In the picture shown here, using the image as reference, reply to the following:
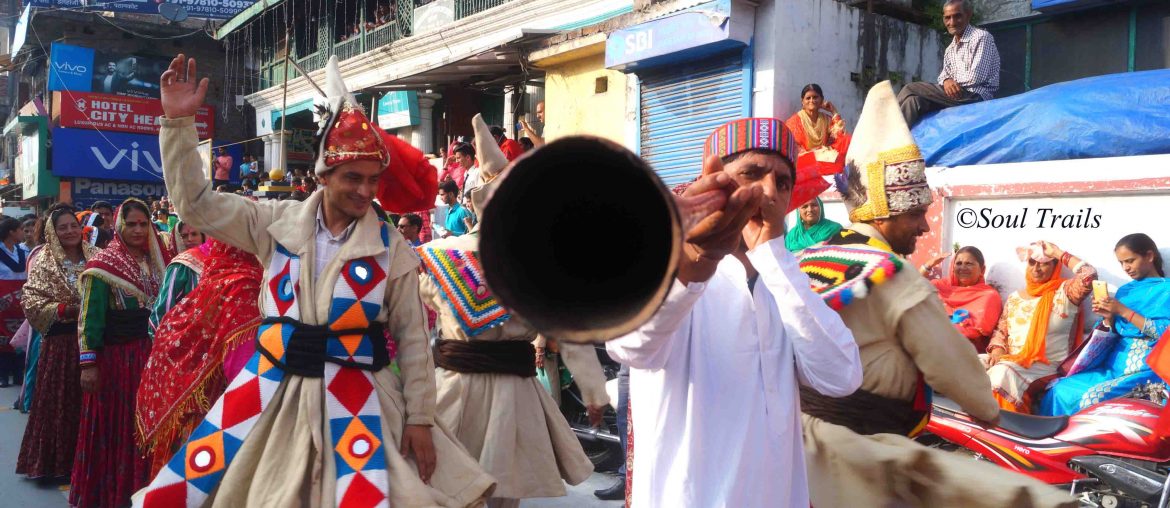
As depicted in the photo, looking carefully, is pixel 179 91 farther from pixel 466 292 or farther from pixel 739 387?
pixel 739 387

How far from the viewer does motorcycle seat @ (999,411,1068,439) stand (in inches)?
179

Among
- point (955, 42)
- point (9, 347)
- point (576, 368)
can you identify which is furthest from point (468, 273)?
point (9, 347)

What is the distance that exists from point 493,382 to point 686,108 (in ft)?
23.2

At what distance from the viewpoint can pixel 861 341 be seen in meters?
2.69

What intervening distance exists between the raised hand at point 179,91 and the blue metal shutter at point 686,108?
743cm

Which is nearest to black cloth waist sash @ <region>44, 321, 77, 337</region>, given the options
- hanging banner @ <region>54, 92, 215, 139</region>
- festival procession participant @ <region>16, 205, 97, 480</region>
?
festival procession participant @ <region>16, 205, 97, 480</region>

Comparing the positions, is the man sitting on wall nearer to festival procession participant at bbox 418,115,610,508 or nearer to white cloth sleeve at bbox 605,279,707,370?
festival procession participant at bbox 418,115,610,508

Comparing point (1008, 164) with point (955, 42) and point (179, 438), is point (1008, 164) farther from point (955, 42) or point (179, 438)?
point (179, 438)

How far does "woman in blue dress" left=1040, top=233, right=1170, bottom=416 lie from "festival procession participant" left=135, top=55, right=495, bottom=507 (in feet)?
13.4

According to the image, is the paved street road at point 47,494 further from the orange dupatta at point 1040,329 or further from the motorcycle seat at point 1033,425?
the orange dupatta at point 1040,329

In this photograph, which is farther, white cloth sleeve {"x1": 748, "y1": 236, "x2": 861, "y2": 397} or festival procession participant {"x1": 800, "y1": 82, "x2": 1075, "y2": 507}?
festival procession participant {"x1": 800, "y1": 82, "x2": 1075, "y2": 507}

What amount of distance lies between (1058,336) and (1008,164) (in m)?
1.72

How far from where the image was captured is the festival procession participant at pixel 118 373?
211 inches

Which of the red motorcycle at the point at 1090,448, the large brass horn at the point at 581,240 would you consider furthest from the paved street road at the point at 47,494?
the large brass horn at the point at 581,240
